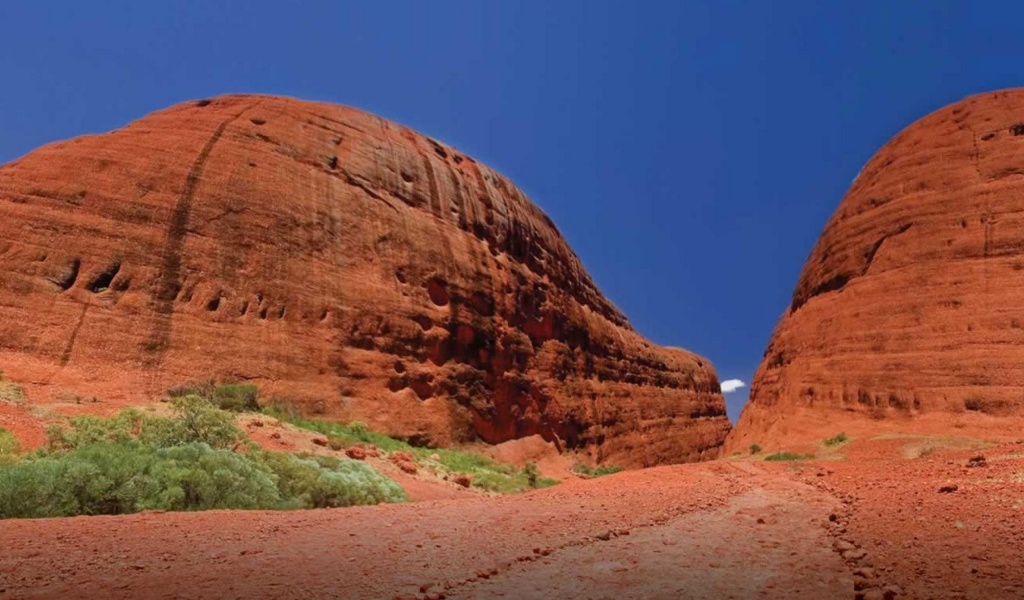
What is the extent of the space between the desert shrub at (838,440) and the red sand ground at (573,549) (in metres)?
9.67

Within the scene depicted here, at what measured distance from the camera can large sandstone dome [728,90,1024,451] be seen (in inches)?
768

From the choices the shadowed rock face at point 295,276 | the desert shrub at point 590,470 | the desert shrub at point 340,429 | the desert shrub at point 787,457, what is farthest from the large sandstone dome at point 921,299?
the desert shrub at point 340,429

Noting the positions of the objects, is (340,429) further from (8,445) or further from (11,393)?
(8,445)

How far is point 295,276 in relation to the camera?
24.2 meters

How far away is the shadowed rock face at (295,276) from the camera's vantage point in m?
20.2

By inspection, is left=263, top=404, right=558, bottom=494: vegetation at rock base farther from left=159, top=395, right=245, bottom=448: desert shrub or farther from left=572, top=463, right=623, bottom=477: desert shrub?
left=572, top=463, right=623, bottom=477: desert shrub

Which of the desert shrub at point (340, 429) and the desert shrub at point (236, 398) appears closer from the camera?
the desert shrub at point (236, 398)

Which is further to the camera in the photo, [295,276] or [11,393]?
[295,276]

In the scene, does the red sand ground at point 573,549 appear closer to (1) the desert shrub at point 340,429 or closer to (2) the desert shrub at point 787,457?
(2) the desert shrub at point 787,457

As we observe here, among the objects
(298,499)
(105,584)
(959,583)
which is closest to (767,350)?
(298,499)

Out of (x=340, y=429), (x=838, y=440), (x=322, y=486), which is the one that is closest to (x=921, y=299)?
(x=838, y=440)

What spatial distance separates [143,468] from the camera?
356 inches

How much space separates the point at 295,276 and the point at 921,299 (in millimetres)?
21538

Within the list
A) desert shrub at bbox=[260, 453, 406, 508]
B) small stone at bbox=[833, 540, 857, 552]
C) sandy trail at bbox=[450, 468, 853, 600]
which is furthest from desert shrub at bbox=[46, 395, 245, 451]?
small stone at bbox=[833, 540, 857, 552]
